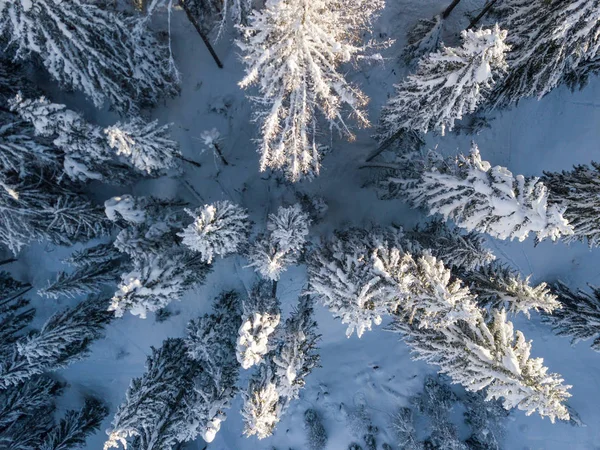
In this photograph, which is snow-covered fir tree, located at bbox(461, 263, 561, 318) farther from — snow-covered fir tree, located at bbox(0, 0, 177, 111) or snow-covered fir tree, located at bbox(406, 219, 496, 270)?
snow-covered fir tree, located at bbox(0, 0, 177, 111)

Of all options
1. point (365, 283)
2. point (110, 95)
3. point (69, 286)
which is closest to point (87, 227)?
point (69, 286)

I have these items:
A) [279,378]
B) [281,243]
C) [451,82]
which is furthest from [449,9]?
[279,378]

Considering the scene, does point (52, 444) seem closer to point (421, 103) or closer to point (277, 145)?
point (277, 145)

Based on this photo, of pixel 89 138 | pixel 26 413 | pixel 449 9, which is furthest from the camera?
pixel 26 413

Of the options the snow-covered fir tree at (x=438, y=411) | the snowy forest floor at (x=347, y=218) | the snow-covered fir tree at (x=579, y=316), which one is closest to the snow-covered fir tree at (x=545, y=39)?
the snowy forest floor at (x=347, y=218)

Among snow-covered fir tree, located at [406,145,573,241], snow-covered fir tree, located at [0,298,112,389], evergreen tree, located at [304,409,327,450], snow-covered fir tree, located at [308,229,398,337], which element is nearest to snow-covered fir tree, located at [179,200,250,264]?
snow-covered fir tree, located at [308,229,398,337]

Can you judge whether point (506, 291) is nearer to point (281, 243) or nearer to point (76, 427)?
point (281, 243)
